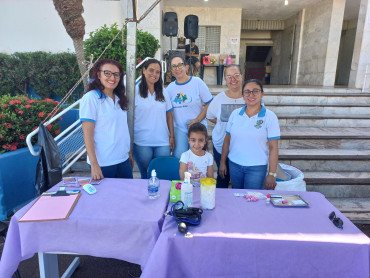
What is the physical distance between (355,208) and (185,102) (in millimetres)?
2511

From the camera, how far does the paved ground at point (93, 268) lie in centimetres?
203

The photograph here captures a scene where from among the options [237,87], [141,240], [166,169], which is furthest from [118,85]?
[141,240]

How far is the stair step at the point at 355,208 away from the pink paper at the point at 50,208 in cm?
306

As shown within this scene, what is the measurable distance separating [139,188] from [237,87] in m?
1.36

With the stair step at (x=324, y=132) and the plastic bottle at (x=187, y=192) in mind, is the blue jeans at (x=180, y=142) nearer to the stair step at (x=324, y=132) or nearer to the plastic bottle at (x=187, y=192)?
the plastic bottle at (x=187, y=192)

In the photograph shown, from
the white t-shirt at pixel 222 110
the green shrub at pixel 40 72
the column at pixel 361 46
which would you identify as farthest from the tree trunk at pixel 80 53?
the column at pixel 361 46

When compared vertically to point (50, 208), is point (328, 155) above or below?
below

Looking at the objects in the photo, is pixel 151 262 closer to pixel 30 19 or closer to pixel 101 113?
pixel 101 113

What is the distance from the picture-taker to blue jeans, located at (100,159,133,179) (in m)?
2.05

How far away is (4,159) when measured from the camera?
2713mm

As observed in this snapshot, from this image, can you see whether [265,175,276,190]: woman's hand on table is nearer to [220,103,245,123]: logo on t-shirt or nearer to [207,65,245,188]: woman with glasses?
[207,65,245,188]: woman with glasses

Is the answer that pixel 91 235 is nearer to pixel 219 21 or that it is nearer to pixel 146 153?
pixel 146 153

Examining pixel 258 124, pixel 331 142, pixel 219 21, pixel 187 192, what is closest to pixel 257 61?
pixel 219 21

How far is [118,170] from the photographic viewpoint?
215cm
